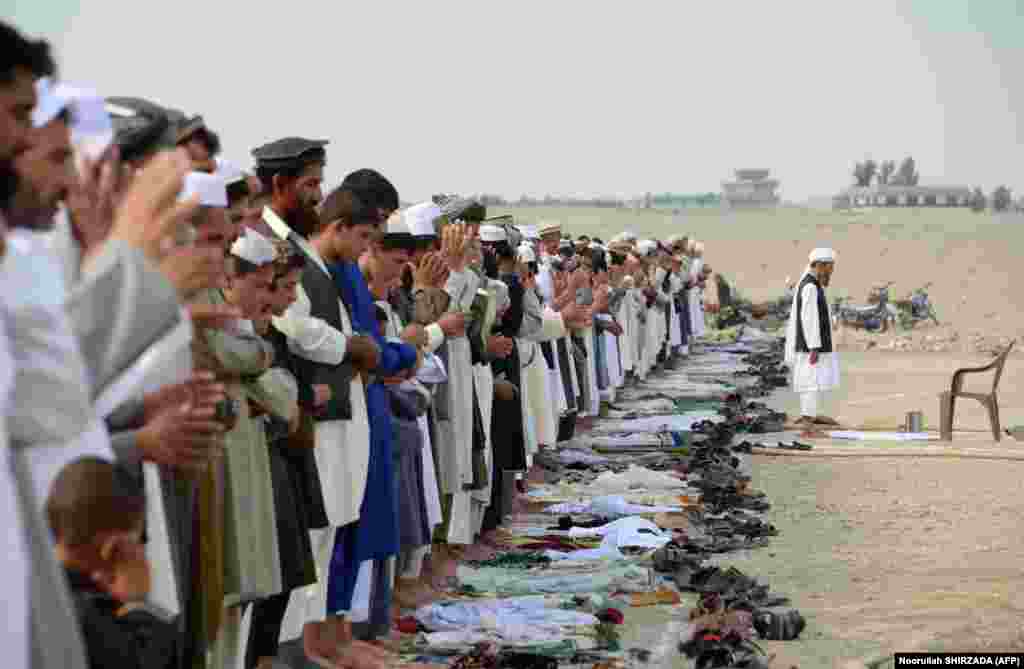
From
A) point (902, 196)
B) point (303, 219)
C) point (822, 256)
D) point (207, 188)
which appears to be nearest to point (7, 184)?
point (207, 188)

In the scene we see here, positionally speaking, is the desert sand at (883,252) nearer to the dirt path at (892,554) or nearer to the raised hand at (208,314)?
the dirt path at (892,554)

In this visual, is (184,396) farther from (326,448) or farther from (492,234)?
(492,234)

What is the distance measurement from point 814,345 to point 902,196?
12033 centimetres

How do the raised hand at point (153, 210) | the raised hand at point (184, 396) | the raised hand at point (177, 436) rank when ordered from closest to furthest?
1. the raised hand at point (153, 210)
2. the raised hand at point (184, 396)
3. the raised hand at point (177, 436)

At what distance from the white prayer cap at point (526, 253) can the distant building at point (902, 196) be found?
115734 mm

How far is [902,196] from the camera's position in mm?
135750

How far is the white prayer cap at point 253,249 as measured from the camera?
6.30 metres

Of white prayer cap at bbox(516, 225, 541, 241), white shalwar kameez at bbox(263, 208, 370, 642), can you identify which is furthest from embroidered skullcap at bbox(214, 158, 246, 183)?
white prayer cap at bbox(516, 225, 541, 241)

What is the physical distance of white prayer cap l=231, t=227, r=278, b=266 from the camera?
6.30 metres

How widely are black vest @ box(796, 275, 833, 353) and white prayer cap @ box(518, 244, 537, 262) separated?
14.9ft

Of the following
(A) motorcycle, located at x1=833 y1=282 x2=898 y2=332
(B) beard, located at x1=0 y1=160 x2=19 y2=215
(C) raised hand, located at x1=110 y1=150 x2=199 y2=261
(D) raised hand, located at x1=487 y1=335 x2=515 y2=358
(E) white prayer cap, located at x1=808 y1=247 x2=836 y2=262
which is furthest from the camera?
(A) motorcycle, located at x1=833 y1=282 x2=898 y2=332

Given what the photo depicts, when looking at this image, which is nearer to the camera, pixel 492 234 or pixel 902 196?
pixel 492 234

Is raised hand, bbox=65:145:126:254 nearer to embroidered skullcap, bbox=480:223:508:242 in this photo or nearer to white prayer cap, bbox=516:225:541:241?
embroidered skullcap, bbox=480:223:508:242

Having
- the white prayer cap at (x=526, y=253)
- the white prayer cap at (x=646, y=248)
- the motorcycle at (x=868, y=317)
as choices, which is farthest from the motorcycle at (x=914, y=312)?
the white prayer cap at (x=526, y=253)
